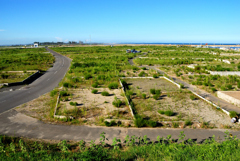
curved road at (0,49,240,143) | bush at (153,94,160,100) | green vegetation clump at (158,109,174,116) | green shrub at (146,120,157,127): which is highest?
A: bush at (153,94,160,100)

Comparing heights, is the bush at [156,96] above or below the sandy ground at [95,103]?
above

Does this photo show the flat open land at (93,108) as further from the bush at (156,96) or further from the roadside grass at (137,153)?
the roadside grass at (137,153)

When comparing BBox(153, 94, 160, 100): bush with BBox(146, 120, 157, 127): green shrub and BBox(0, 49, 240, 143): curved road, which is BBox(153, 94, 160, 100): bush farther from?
BBox(0, 49, 240, 143): curved road

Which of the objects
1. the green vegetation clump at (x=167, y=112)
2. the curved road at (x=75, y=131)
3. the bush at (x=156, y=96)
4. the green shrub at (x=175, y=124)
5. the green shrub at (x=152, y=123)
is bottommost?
the curved road at (x=75, y=131)

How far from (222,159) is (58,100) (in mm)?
12934

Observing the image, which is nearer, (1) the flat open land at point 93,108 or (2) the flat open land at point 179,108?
(2) the flat open land at point 179,108

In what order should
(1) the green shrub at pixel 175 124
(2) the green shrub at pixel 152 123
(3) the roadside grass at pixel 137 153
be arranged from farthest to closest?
1. (1) the green shrub at pixel 175 124
2. (2) the green shrub at pixel 152 123
3. (3) the roadside grass at pixel 137 153

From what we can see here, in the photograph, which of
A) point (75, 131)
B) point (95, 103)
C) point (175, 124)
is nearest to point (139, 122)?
point (175, 124)

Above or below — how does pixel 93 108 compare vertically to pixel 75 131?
above

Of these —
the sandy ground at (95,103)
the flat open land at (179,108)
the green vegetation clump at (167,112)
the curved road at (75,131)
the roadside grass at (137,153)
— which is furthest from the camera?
the sandy ground at (95,103)

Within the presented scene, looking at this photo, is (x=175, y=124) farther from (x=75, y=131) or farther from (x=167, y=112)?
(x=75, y=131)

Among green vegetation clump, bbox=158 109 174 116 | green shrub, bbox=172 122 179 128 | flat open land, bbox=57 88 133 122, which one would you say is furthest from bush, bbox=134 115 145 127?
green vegetation clump, bbox=158 109 174 116

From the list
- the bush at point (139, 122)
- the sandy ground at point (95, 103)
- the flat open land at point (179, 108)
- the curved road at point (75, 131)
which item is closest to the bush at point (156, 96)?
the flat open land at point (179, 108)

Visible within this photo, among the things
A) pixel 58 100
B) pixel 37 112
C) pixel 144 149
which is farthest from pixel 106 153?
pixel 58 100
